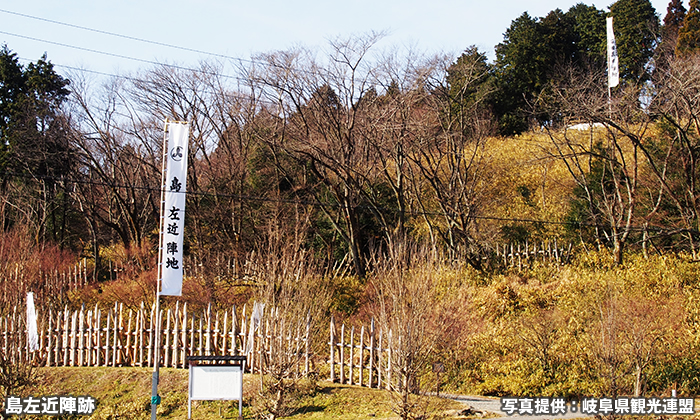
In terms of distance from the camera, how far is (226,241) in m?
23.5

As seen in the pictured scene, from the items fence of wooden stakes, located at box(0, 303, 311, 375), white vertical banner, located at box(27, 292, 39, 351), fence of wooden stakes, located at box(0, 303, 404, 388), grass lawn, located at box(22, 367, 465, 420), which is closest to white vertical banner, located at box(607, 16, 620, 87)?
fence of wooden stakes, located at box(0, 303, 404, 388)

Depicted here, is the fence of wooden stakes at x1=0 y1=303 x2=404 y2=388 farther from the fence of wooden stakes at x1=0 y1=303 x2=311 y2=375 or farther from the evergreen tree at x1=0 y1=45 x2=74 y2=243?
the evergreen tree at x1=0 y1=45 x2=74 y2=243

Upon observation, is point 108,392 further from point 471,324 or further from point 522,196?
point 522,196

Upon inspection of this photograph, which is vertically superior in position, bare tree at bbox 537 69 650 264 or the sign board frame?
bare tree at bbox 537 69 650 264

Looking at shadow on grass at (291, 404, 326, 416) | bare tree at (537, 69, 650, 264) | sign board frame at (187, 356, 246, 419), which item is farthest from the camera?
bare tree at (537, 69, 650, 264)

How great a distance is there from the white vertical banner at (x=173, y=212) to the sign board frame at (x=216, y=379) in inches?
72.8

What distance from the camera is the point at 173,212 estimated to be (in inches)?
471

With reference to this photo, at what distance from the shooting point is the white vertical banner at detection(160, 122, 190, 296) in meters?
11.8

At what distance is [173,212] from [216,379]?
11.1 ft

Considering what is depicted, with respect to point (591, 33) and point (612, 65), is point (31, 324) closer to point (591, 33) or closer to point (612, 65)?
point (612, 65)

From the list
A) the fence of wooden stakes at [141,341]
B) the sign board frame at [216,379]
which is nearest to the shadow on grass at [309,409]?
the fence of wooden stakes at [141,341]

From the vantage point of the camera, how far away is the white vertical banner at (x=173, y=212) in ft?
38.7

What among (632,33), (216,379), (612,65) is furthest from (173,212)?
(632,33)

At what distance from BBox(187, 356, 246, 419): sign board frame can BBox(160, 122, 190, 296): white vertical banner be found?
185cm
